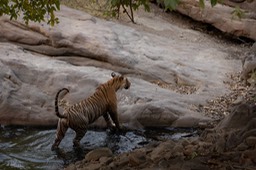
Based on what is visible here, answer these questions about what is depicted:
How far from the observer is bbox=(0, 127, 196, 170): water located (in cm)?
783

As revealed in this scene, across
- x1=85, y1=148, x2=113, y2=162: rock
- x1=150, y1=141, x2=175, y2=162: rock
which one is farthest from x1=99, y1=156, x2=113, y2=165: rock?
x1=150, y1=141, x2=175, y2=162: rock

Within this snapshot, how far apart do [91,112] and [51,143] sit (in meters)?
0.84

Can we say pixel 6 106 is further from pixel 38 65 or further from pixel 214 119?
pixel 214 119

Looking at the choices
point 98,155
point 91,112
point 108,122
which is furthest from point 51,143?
point 98,155

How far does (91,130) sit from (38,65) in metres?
2.27

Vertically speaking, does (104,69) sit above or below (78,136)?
above

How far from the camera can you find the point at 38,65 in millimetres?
10820

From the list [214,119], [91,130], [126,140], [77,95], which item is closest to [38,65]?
[77,95]

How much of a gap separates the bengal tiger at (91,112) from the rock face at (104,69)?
1.54ft

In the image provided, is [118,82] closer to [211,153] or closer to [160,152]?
[160,152]

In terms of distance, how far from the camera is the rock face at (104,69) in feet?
31.3

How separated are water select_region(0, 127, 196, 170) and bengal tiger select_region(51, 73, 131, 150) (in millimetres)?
216

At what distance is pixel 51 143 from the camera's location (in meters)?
8.59

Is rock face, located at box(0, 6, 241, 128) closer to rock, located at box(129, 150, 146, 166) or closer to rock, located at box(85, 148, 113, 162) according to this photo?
rock, located at box(85, 148, 113, 162)
